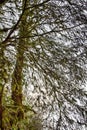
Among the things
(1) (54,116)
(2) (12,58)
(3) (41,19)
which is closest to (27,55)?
(2) (12,58)

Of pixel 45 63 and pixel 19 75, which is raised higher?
pixel 45 63

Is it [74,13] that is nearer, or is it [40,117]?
[74,13]

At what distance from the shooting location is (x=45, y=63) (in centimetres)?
382

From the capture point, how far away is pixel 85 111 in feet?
13.4

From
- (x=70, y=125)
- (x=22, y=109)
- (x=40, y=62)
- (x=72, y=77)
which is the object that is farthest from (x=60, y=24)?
(x=70, y=125)

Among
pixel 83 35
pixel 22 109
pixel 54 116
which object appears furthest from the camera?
pixel 54 116

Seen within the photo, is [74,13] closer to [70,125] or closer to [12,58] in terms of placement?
[12,58]

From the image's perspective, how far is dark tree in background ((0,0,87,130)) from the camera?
138 inches

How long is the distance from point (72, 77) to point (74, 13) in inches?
32.2

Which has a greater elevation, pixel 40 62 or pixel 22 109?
pixel 40 62

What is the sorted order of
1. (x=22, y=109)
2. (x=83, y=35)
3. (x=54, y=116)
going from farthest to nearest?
1. (x=54, y=116)
2. (x=83, y=35)
3. (x=22, y=109)

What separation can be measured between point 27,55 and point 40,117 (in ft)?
2.67

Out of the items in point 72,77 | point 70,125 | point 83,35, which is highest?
point 83,35

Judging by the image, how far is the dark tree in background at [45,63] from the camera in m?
3.51
